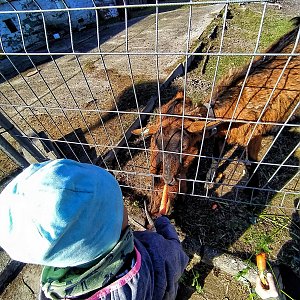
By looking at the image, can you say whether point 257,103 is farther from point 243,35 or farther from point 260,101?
point 243,35

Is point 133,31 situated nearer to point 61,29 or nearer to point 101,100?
point 61,29

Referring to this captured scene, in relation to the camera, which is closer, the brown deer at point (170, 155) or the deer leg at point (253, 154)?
the brown deer at point (170, 155)

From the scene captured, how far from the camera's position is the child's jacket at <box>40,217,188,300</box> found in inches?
45.2

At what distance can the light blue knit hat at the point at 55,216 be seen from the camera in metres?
0.91

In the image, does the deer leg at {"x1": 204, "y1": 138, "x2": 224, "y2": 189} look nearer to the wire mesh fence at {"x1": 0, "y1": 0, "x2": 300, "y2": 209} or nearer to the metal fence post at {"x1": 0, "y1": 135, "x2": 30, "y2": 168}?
the wire mesh fence at {"x1": 0, "y1": 0, "x2": 300, "y2": 209}

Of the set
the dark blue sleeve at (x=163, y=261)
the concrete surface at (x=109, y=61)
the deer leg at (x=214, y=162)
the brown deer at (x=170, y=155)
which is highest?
the dark blue sleeve at (x=163, y=261)

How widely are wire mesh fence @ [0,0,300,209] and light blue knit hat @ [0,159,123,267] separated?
870mm

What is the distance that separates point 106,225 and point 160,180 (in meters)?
1.76

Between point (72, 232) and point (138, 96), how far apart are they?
4621 millimetres

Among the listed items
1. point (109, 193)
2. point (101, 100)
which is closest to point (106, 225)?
point (109, 193)

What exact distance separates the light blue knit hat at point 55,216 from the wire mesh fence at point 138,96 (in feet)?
2.85

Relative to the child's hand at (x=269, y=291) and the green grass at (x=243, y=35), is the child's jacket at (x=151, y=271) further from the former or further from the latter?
the green grass at (x=243, y=35)

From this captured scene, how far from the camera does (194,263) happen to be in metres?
2.73

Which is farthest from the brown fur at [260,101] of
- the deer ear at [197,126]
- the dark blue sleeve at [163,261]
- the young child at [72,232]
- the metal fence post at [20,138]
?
the young child at [72,232]
